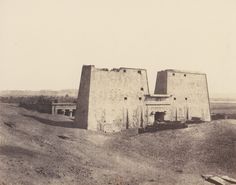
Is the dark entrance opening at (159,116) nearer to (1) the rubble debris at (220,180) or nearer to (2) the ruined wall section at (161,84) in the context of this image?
(2) the ruined wall section at (161,84)

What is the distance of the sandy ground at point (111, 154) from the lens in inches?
504

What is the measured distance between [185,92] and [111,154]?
1316 centimetres

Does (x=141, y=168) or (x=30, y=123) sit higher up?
(x=30, y=123)

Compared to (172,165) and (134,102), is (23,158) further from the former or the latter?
(134,102)

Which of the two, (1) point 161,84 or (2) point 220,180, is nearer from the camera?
(2) point 220,180

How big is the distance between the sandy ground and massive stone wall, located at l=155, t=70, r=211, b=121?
15.8 ft

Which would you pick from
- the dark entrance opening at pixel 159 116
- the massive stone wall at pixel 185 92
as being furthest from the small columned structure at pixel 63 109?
the dark entrance opening at pixel 159 116

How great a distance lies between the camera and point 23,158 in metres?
13.3

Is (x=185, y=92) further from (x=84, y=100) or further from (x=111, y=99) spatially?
(x=84, y=100)

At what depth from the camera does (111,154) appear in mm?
17766

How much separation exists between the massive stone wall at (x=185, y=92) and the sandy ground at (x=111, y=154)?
4.82 metres

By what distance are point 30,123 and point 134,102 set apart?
7.97 m

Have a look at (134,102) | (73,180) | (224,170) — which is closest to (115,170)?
(73,180)

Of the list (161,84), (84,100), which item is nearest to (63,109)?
(84,100)
